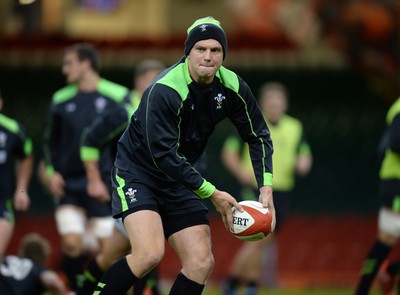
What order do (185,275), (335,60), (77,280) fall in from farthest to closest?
(335,60), (77,280), (185,275)

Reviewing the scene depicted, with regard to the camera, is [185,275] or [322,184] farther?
[322,184]

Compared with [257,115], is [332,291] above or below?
below

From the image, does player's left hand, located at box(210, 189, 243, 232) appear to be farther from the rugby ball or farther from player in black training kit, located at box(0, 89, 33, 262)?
player in black training kit, located at box(0, 89, 33, 262)

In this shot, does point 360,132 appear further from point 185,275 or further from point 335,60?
point 185,275

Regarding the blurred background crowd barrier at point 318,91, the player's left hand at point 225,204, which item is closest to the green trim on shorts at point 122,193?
the player's left hand at point 225,204

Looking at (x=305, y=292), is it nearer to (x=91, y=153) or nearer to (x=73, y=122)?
(x=73, y=122)

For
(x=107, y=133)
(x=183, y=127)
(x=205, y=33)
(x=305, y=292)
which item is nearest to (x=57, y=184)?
(x=107, y=133)

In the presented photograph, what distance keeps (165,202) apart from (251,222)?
73cm

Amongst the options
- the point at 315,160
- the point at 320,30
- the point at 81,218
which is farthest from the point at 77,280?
the point at 320,30

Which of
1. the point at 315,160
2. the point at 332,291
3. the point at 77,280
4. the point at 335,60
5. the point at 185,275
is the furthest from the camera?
the point at 335,60

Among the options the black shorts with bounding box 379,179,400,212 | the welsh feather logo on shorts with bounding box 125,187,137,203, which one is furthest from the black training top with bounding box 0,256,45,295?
the black shorts with bounding box 379,179,400,212

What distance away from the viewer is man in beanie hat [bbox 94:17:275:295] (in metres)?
9.28

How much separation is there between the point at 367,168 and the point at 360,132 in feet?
2.03

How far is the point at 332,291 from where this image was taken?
16.2m
